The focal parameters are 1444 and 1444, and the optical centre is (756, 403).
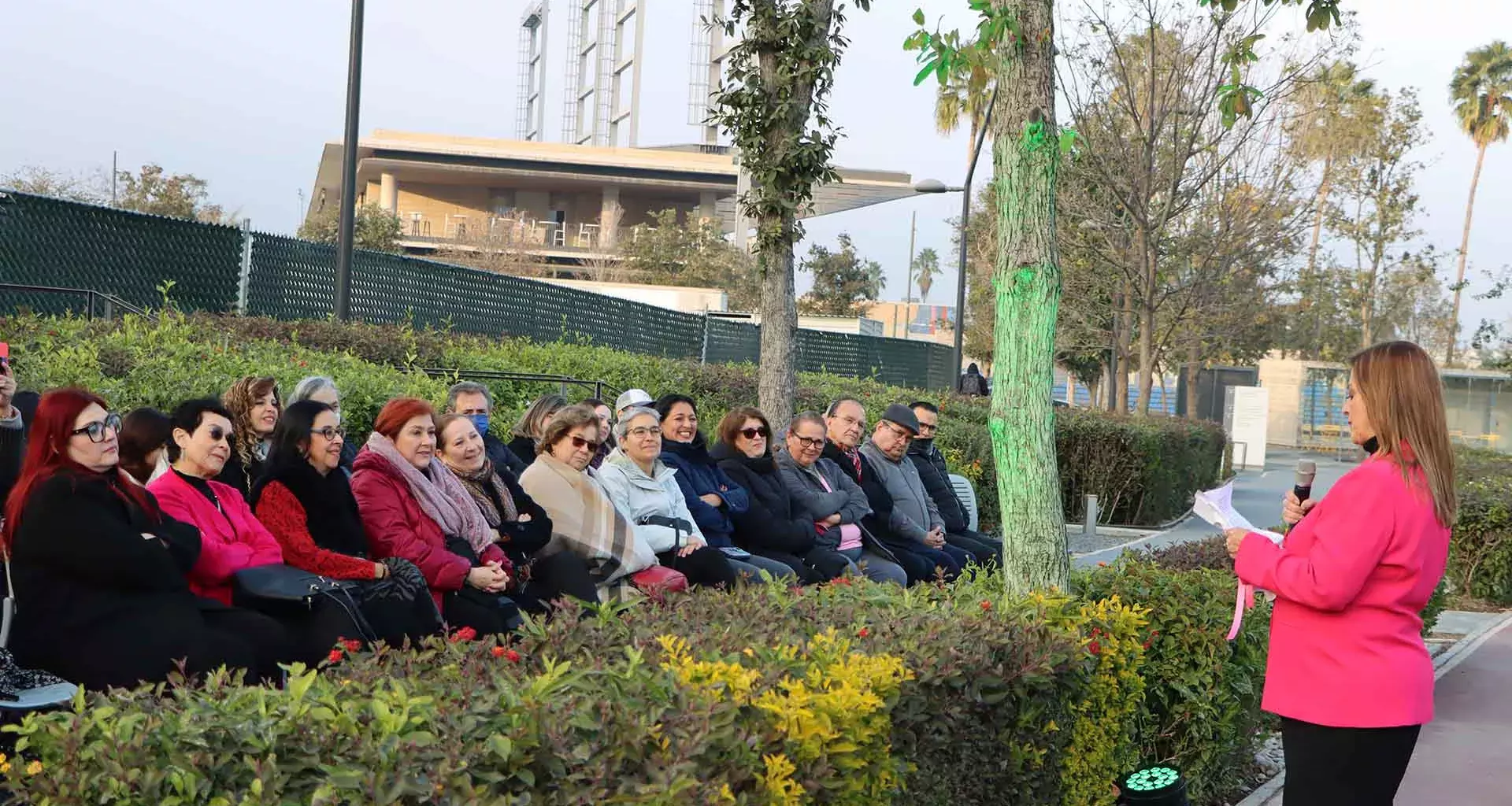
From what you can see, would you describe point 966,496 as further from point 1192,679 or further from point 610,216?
point 610,216

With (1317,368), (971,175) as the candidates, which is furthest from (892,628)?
(1317,368)

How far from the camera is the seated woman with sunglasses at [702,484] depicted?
814cm

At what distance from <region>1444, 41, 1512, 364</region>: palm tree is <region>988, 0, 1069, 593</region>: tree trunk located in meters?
57.9

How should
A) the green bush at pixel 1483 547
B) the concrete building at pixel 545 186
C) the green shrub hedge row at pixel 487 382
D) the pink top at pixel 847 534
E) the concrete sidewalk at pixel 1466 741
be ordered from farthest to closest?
the concrete building at pixel 545 186
the green bush at pixel 1483 547
the pink top at pixel 847 534
the green shrub hedge row at pixel 487 382
the concrete sidewalk at pixel 1466 741

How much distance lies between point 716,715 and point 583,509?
3901 mm

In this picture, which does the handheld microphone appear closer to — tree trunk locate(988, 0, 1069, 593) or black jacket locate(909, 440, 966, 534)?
tree trunk locate(988, 0, 1069, 593)

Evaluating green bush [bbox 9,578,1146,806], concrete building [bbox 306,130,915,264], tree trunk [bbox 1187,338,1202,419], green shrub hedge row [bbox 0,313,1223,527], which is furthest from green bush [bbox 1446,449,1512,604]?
concrete building [bbox 306,130,915,264]

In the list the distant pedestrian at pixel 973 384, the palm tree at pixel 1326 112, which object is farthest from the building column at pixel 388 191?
the palm tree at pixel 1326 112

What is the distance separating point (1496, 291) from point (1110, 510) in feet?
86.2

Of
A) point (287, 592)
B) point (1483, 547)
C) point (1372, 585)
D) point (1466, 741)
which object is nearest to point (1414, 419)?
point (1372, 585)

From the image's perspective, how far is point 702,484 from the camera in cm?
825

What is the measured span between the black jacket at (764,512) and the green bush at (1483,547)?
7.81 meters

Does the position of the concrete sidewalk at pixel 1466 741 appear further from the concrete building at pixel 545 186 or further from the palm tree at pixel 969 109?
the concrete building at pixel 545 186

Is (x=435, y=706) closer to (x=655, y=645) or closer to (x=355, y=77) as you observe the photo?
(x=655, y=645)
